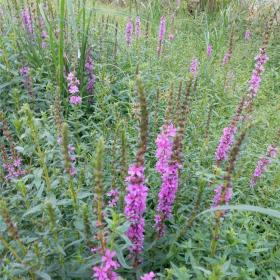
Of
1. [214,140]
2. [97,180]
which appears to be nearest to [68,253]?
[97,180]

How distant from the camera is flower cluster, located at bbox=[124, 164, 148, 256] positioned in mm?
Answer: 1956

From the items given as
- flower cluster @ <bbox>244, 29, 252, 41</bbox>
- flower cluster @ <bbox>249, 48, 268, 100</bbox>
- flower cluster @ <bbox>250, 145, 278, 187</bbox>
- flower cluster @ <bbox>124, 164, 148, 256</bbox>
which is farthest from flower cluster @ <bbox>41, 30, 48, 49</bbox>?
flower cluster @ <bbox>244, 29, 252, 41</bbox>

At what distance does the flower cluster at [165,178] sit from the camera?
2342 millimetres

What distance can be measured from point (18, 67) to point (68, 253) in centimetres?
286

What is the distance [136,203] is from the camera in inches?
80.1

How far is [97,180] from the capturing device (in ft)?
5.27

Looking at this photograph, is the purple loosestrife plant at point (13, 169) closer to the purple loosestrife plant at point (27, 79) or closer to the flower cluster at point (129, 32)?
the purple loosestrife plant at point (27, 79)

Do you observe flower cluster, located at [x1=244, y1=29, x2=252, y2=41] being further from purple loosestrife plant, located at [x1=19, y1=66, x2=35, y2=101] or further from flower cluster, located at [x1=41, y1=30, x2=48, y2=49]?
purple loosestrife plant, located at [x1=19, y1=66, x2=35, y2=101]

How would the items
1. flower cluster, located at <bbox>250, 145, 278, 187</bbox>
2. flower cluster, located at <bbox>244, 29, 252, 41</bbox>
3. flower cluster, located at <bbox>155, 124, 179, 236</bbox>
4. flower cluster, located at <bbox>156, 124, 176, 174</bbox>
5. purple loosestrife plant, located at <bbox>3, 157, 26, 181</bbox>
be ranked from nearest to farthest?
flower cluster, located at <bbox>155, 124, 179, 236</bbox> → flower cluster, located at <bbox>156, 124, 176, 174</bbox> → purple loosestrife plant, located at <bbox>3, 157, 26, 181</bbox> → flower cluster, located at <bbox>250, 145, 278, 187</bbox> → flower cluster, located at <bbox>244, 29, 252, 41</bbox>

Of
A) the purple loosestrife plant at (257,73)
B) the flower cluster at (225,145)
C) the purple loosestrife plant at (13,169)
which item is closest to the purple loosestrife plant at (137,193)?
the purple loosestrife plant at (13,169)

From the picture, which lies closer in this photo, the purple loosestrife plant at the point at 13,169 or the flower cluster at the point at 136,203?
the flower cluster at the point at 136,203

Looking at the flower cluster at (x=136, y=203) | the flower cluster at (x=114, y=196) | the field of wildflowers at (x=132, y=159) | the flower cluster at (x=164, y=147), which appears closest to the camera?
the flower cluster at (x=136, y=203)

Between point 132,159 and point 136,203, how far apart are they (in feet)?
4.81

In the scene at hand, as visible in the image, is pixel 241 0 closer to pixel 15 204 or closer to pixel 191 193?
pixel 191 193
